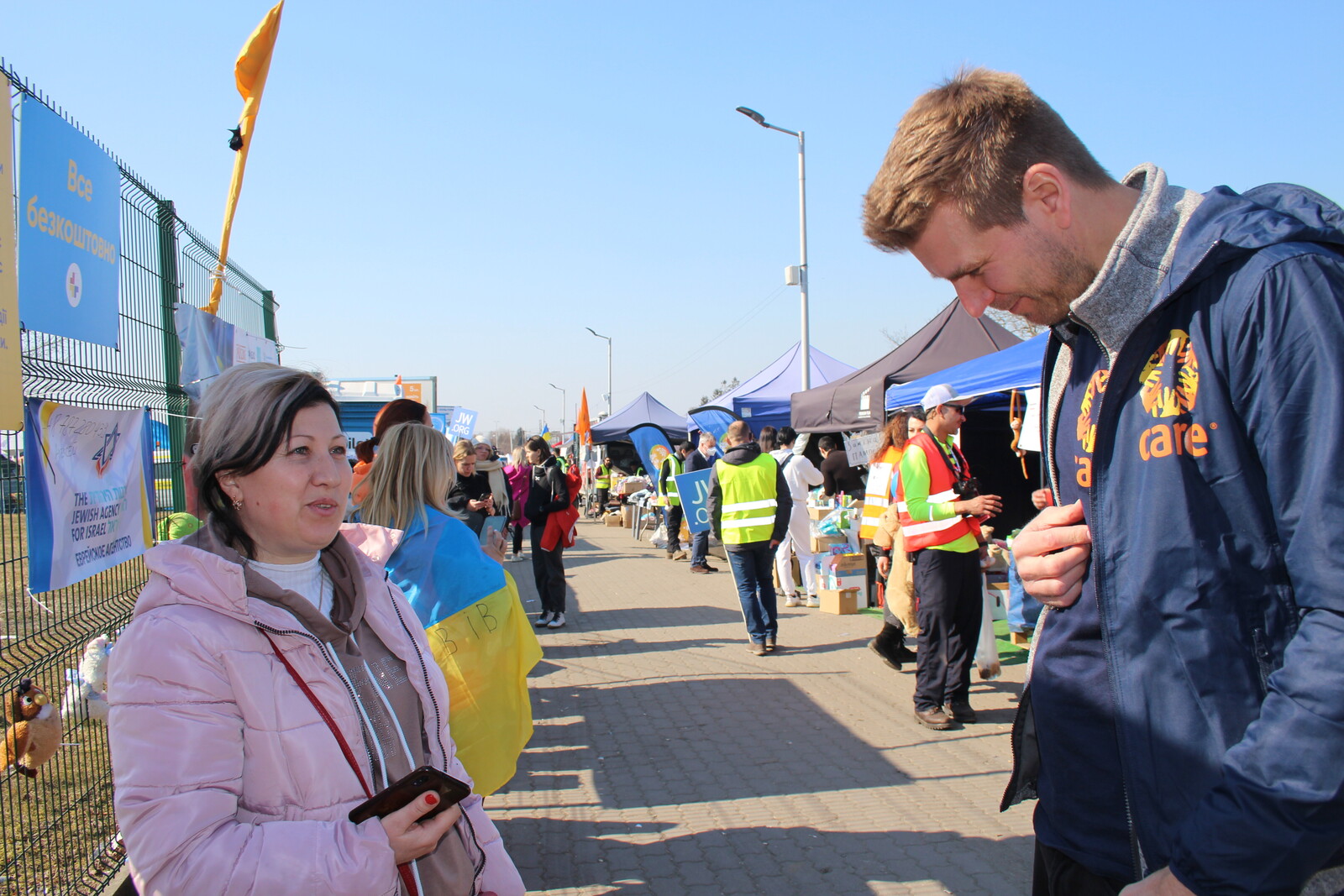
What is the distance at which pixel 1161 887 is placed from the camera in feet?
3.72

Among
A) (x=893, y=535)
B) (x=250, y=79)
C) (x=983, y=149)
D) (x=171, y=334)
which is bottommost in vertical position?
(x=893, y=535)

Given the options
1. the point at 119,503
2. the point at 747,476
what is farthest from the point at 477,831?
the point at 747,476

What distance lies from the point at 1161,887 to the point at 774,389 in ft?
54.1

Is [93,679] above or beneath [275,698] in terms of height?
beneath

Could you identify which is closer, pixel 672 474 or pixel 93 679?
pixel 93 679

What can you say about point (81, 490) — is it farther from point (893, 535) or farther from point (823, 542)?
point (823, 542)

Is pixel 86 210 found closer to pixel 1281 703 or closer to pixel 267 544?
pixel 267 544

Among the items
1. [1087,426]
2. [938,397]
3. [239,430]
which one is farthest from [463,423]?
[1087,426]

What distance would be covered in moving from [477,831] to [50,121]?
2.58m

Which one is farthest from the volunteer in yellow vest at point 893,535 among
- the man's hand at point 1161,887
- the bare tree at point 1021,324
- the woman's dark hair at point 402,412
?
the man's hand at point 1161,887

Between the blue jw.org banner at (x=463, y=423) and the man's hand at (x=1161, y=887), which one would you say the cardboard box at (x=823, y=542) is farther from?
the man's hand at (x=1161, y=887)

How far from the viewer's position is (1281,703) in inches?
41.1

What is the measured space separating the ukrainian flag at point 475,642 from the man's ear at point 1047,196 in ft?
7.33

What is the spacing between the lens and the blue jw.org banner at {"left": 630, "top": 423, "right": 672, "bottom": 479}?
56.4ft
